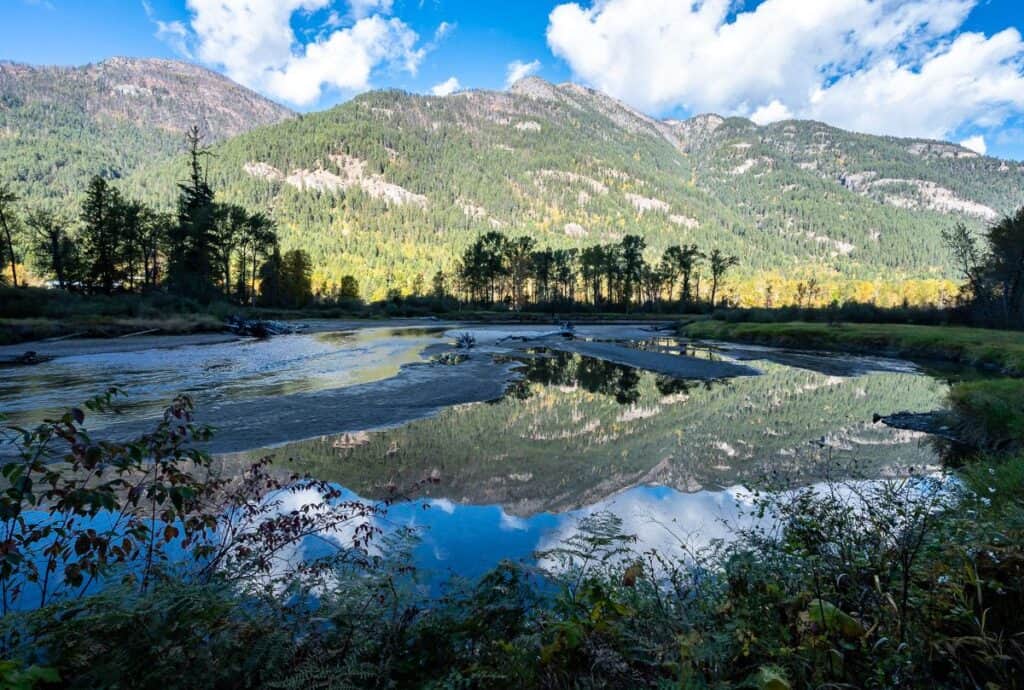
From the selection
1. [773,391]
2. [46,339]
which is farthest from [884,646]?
[46,339]

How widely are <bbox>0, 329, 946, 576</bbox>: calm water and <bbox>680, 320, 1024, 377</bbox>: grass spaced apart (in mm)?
7732

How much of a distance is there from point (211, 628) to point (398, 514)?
4.30m

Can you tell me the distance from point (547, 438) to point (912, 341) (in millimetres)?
37551

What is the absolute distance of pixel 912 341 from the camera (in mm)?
35219

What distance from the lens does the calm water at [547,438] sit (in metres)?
7.47

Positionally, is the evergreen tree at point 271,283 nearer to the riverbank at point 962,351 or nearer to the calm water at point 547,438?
the calm water at point 547,438

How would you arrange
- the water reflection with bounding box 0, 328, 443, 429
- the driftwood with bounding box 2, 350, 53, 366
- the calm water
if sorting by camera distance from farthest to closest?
the driftwood with bounding box 2, 350, 53, 366 → the water reflection with bounding box 0, 328, 443, 429 → the calm water

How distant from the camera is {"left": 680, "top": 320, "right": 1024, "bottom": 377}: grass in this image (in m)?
26.3

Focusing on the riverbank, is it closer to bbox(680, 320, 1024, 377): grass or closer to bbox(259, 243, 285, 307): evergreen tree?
bbox(680, 320, 1024, 377): grass

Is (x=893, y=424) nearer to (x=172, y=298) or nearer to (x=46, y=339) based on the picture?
(x=46, y=339)

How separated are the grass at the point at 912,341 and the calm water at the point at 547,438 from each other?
304 inches

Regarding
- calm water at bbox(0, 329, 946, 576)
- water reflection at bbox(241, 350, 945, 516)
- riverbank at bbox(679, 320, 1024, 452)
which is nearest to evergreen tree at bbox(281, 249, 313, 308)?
calm water at bbox(0, 329, 946, 576)

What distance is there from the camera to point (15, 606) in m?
4.39

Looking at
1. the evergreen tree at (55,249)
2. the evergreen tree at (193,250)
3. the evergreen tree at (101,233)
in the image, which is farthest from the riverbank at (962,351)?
the evergreen tree at (55,249)
